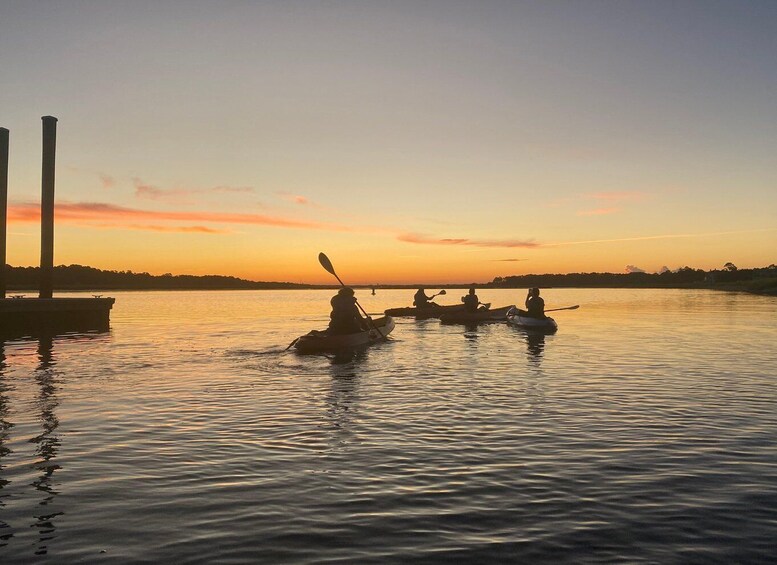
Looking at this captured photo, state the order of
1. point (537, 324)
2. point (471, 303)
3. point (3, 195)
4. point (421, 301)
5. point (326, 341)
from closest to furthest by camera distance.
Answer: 1. point (326, 341)
2. point (3, 195)
3. point (537, 324)
4. point (471, 303)
5. point (421, 301)

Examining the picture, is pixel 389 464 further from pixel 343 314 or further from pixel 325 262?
pixel 325 262

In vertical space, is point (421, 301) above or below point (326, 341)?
above

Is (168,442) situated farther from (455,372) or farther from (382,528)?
(455,372)

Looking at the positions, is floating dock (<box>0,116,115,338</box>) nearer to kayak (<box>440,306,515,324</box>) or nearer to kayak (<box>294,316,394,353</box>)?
kayak (<box>294,316,394,353</box>)

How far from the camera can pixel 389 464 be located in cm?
982

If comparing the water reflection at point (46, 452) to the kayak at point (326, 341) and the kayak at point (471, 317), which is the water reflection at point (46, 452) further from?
A: the kayak at point (471, 317)

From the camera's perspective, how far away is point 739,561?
6172mm

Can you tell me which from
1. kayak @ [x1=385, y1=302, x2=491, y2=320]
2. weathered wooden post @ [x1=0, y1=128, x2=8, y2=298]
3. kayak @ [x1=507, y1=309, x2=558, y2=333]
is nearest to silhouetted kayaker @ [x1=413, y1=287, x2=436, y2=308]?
kayak @ [x1=385, y1=302, x2=491, y2=320]

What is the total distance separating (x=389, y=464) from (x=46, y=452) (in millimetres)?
5789

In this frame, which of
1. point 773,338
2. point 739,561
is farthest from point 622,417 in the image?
point 773,338

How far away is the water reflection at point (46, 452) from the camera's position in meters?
7.10

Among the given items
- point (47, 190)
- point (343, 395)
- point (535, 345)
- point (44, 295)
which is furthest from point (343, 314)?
point (44, 295)

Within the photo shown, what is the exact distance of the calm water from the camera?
21.9 feet

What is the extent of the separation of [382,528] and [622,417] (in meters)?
8.24
